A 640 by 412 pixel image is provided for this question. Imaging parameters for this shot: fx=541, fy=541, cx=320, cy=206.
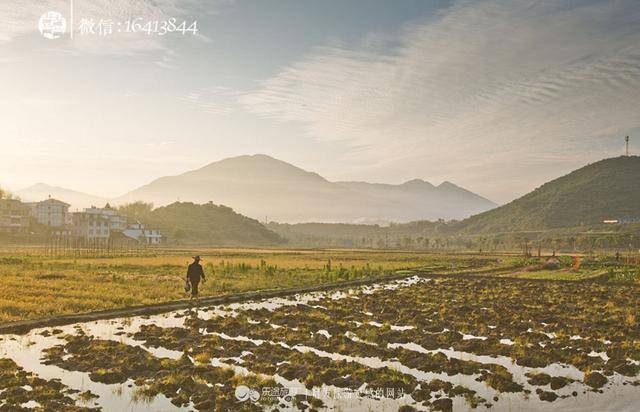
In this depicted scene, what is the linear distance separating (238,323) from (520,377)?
1083 cm

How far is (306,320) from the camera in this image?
888 inches

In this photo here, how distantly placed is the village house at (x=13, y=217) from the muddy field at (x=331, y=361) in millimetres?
121633

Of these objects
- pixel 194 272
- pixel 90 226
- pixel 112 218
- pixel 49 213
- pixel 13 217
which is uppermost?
pixel 49 213

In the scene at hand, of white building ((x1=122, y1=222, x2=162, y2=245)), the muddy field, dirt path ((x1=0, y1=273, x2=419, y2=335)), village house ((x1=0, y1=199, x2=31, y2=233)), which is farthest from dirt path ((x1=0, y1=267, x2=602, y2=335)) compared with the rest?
white building ((x1=122, y1=222, x2=162, y2=245))

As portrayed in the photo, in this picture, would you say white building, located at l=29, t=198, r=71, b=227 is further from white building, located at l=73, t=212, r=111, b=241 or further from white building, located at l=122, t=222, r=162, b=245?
white building, located at l=122, t=222, r=162, b=245

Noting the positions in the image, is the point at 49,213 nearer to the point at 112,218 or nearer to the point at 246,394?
the point at 112,218

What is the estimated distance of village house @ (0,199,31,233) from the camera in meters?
126

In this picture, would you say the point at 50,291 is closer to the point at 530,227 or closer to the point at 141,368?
the point at 141,368

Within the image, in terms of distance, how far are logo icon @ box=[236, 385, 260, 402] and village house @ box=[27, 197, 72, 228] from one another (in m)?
147

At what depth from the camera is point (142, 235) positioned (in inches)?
5930

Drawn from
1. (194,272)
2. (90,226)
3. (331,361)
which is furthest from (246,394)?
(90,226)

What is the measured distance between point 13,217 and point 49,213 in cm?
1664

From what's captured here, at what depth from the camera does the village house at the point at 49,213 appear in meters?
145

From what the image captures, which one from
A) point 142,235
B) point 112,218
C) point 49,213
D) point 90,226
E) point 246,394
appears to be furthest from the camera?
point 112,218
